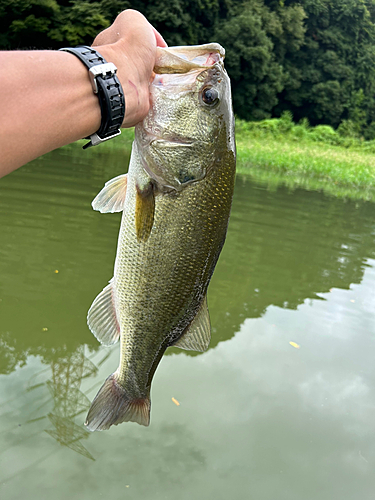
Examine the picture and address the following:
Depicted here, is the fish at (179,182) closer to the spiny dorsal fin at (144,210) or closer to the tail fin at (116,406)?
the spiny dorsal fin at (144,210)

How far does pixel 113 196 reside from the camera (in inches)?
86.7

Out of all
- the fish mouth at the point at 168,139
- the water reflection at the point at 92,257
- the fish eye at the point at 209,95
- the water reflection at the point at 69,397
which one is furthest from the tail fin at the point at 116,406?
the water reflection at the point at 92,257

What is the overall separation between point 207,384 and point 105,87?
9.28 ft

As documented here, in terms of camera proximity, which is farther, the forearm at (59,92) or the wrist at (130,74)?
the wrist at (130,74)

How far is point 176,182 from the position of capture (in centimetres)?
193

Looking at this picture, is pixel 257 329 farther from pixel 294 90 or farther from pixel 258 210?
pixel 294 90

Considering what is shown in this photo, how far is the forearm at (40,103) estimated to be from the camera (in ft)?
4.21

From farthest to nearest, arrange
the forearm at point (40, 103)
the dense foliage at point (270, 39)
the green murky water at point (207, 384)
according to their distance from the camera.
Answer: the dense foliage at point (270, 39) → the green murky water at point (207, 384) → the forearm at point (40, 103)

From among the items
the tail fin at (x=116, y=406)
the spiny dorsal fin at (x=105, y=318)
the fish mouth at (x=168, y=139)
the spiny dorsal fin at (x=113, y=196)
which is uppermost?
the fish mouth at (x=168, y=139)

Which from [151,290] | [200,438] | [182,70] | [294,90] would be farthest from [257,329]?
[294,90]

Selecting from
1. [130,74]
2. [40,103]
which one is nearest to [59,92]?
[40,103]

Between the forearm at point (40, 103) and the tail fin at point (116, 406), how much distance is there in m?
1.20

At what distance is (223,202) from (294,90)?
48.0m

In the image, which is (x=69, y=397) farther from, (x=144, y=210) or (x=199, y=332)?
(x=144, y=210)
